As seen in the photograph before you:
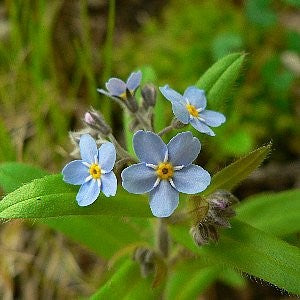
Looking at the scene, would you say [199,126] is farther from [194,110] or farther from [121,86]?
[121,86]

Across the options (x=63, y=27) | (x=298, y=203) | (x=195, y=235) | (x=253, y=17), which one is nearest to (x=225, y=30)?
(x=253, y=17)

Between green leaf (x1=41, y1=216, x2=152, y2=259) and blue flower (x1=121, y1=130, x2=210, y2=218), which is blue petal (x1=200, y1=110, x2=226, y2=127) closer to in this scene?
blue flower (x1=121, y1=130, x2=210, y2=218)

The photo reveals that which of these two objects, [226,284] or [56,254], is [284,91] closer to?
[226,284]

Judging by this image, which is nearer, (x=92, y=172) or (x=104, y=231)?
(x=92, y=172)

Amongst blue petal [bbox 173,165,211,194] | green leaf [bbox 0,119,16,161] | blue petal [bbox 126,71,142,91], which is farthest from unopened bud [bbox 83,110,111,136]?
green leaf [bbox 0,119,16,161]

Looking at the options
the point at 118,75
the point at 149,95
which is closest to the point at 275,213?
the point at 149,95

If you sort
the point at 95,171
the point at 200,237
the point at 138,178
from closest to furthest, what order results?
the point at 138,178 < the point at 95,171 < the point at 200,237
